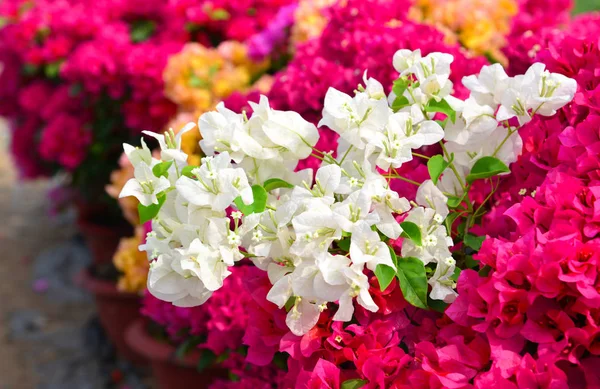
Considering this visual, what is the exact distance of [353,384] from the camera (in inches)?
43.7

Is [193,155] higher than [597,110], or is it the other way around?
[597,110]

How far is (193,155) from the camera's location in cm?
238

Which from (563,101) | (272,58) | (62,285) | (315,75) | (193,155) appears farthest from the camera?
(62,285)

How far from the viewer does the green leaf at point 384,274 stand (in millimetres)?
1062

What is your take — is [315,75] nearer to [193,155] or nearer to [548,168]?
[193,155]

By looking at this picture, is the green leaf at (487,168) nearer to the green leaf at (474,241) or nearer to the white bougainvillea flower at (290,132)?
the green leaf at (474,241)

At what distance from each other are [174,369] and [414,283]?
1.88 meters

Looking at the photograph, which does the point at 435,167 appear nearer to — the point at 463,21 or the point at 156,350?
the point at 463,21

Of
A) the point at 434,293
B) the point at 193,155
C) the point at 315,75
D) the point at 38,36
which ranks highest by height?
the point at 434,293

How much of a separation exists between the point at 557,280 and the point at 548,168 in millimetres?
316

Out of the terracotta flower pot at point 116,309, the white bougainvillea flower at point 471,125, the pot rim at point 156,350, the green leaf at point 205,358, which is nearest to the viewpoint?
the white bougainvillea flower at point 471,125

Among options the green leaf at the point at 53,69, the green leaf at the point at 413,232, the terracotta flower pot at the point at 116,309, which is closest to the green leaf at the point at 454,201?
the green leaf at the point at 413,232

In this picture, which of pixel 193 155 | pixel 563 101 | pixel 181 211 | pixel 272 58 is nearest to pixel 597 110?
pixel 563 101

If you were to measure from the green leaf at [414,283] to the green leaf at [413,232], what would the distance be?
31mm
